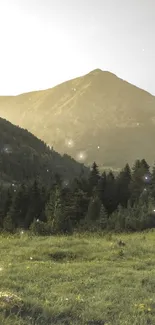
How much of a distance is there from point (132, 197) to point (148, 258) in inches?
1295

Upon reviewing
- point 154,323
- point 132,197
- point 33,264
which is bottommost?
point 154,323

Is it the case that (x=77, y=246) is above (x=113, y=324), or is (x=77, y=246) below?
above

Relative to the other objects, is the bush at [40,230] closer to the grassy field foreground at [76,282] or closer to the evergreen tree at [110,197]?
the grassy field foreground at [76,282]

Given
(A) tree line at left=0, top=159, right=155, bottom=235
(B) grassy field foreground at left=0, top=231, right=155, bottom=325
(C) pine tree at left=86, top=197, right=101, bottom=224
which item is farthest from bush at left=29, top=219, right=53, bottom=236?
(C) pine tree at left=86, top=197, right=101, bottom=224

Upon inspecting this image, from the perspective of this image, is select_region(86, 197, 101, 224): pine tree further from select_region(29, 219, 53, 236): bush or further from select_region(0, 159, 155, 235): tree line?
select_region(29, 219, 53, 236): bush

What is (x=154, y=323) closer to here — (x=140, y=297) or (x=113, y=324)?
(x=113, y=324)

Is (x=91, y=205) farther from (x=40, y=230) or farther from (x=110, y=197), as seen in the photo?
(x=40, y=230)

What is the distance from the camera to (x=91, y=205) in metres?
47.7

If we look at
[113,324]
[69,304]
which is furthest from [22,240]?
[113,324]

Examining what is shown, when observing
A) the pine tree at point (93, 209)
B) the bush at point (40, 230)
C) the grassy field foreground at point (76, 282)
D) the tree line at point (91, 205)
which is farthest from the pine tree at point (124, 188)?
the grassy field foreground at point (76, 282)

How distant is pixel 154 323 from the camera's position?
11773 mm

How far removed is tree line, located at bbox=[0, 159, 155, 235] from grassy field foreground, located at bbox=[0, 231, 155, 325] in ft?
33.7

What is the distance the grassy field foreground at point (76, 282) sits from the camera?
11.5 meters

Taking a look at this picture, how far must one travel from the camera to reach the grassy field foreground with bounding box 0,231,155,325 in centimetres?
1155
